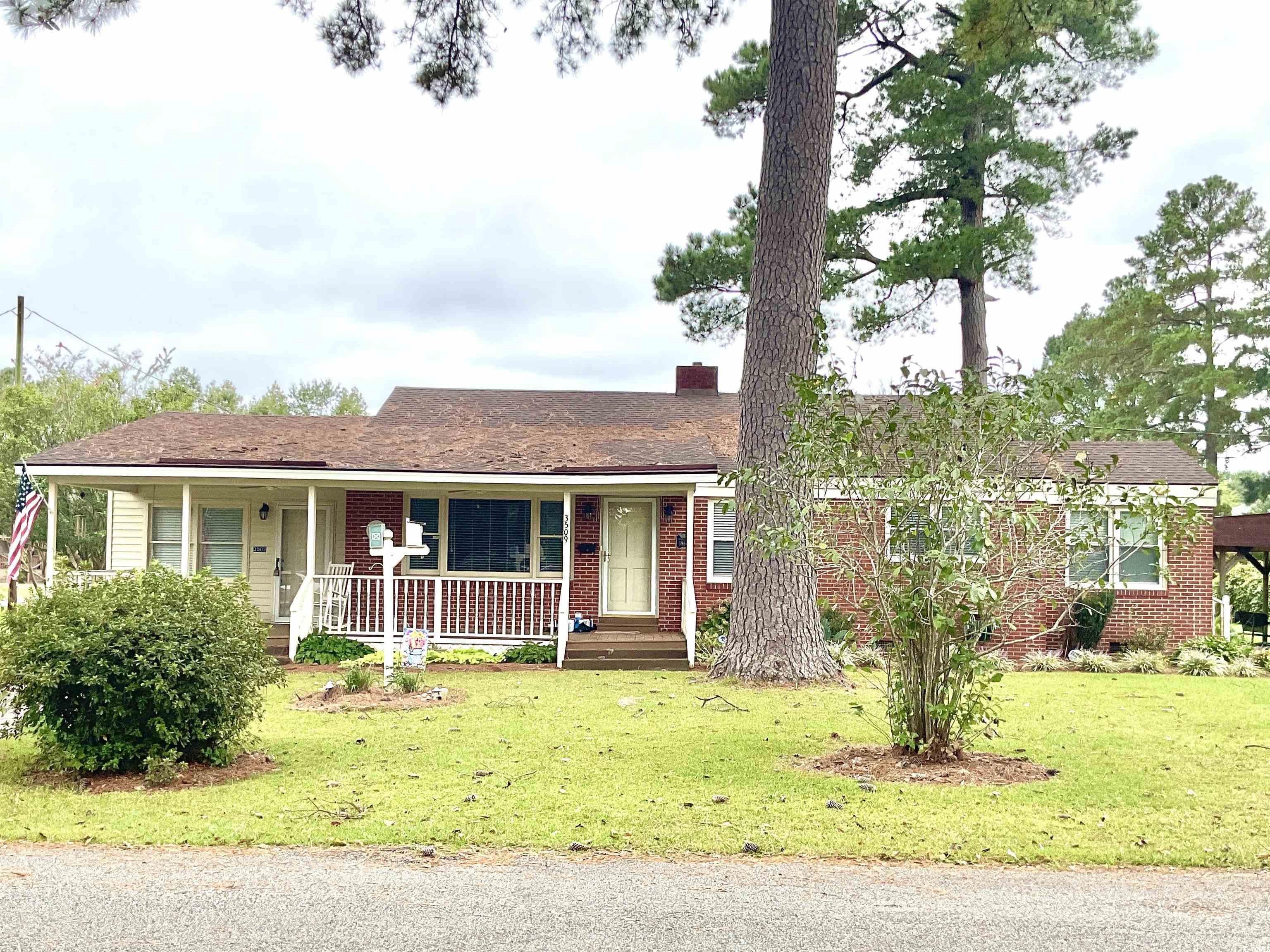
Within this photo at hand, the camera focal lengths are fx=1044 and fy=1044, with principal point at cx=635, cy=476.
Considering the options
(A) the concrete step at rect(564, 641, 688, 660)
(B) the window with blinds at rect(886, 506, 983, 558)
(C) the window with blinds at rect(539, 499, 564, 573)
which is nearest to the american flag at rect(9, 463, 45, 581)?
(C) the window with blinds at rect(539, 499, 564, 573)

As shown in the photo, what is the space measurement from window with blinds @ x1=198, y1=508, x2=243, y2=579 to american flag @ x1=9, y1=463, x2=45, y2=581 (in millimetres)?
2439

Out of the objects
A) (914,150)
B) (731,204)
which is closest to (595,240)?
(731,204)

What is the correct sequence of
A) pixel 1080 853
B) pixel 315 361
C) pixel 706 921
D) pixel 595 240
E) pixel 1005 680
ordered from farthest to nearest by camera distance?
1. pixel 315 361
2. pixel 595 240
3. pixel 1005 680
4. pixel 1080 853
5. pixel 706 921

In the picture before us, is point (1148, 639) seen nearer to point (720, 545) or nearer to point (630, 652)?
point (720, 545)

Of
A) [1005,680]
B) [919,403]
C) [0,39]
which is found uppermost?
[0,39]

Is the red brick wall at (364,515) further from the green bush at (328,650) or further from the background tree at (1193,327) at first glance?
the background tree at (1193,327)

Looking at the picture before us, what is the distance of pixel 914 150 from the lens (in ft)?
64.1

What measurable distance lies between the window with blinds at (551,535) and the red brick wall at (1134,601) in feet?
5.41

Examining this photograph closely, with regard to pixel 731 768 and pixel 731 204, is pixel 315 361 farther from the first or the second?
pixel 731 768

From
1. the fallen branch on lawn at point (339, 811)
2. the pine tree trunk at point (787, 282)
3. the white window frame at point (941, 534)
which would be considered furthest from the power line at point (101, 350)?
the white window frame at point (941, 534)

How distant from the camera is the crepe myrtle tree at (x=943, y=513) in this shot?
6770 millimetres

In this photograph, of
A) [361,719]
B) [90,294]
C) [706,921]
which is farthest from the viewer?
[90,294]

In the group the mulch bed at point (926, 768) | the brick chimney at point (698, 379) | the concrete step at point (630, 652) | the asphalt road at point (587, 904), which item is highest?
the brick chimney at point (698, 379)

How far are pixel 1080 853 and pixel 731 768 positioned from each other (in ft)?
8.59
